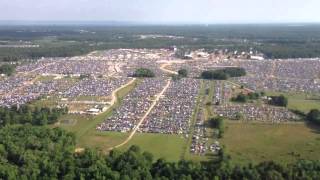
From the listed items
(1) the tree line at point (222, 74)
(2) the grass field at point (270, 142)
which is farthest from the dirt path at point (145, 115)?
(1) the tree line at point (222, 74)

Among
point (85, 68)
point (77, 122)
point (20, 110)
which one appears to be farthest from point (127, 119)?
point (85, 68)

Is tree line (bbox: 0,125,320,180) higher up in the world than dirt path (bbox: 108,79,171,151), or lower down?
higher up

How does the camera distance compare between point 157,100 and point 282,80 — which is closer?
point 157,100

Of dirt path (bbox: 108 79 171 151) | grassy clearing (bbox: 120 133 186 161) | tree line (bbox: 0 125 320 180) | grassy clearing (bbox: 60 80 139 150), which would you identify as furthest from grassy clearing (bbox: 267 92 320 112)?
tree line (bbox: 0 125 320 180)

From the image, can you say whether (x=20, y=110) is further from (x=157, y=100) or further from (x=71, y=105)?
(x=157, y=100)

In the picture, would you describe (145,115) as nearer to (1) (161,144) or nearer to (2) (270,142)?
(1) (161,144)

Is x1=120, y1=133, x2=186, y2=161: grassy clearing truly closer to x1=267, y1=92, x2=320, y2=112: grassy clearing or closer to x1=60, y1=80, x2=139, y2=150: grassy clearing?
x1=60, y1=80, x2=139, y2=150: grassy clearing
